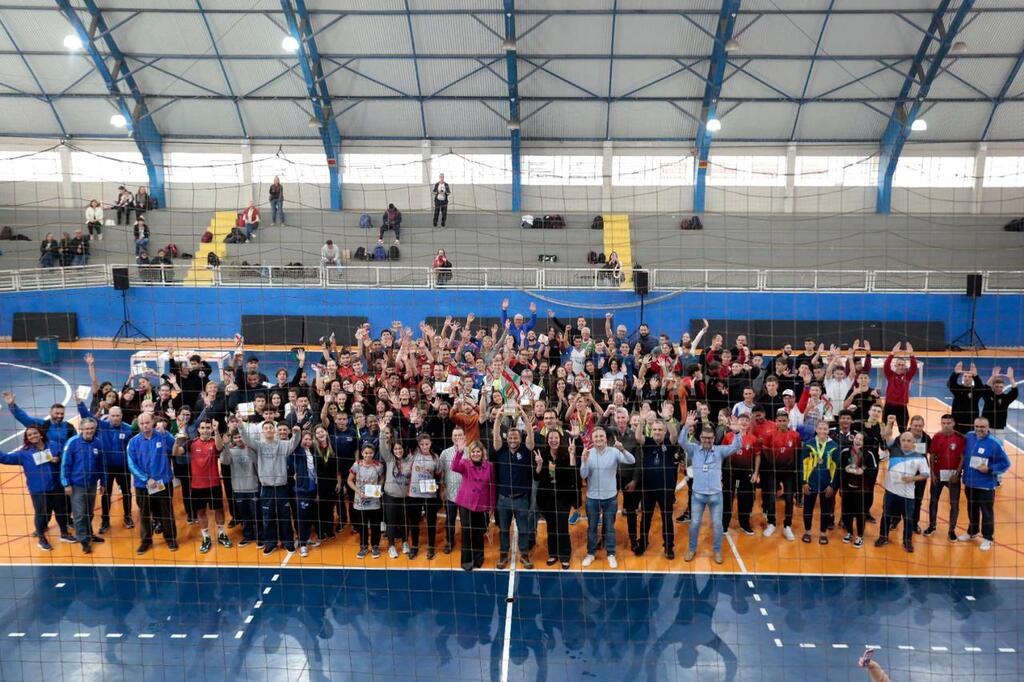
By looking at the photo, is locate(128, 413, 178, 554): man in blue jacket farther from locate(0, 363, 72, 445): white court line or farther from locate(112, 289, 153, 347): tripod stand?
locate(112, 289, 153, 347): tripod stand

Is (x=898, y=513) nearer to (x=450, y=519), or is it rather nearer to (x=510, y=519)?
(x=510, y=519)

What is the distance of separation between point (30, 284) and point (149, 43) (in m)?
7.39

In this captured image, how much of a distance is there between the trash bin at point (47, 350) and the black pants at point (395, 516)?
14067 mm

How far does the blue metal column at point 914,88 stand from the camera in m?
20.0

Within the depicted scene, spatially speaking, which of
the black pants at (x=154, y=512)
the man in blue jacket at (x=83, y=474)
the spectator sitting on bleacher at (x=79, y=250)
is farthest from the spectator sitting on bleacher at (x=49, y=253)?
the black pants at (x=154, y=512)

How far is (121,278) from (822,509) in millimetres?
17833

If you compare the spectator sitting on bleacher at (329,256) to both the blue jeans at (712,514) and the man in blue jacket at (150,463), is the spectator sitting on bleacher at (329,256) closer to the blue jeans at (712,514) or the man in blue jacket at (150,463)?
the man in blue jacket at (150,463)

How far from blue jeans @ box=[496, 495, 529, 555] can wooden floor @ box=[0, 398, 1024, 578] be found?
0.77 ft

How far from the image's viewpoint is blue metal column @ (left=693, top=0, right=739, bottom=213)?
19.8 meters

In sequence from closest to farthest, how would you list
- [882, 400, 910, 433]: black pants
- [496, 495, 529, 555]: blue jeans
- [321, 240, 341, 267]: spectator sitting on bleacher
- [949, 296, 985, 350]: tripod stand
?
1. [496, 495, 529, 555]: blue jeans
2. [882, 400, 910, 433]: black pants
3. [949, 296, 985, 350]: tripod stand
4. [321, 240, 341, 267]: spectator sitting on bleacher

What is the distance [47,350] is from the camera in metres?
18.6

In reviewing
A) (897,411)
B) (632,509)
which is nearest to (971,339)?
(897,411)

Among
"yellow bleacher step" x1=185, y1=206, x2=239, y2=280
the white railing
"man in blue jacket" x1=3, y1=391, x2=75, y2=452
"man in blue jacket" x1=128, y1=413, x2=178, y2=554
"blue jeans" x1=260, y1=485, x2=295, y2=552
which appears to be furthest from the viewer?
"yellow bleacher step" x1=185, y1=206, x2=239, y2=280

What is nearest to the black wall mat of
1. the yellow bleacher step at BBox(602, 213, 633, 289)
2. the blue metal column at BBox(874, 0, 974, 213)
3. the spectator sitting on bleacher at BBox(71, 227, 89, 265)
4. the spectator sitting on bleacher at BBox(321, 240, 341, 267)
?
the spectator sitting on bleacher at BBox(71, 227, 89, 265)
